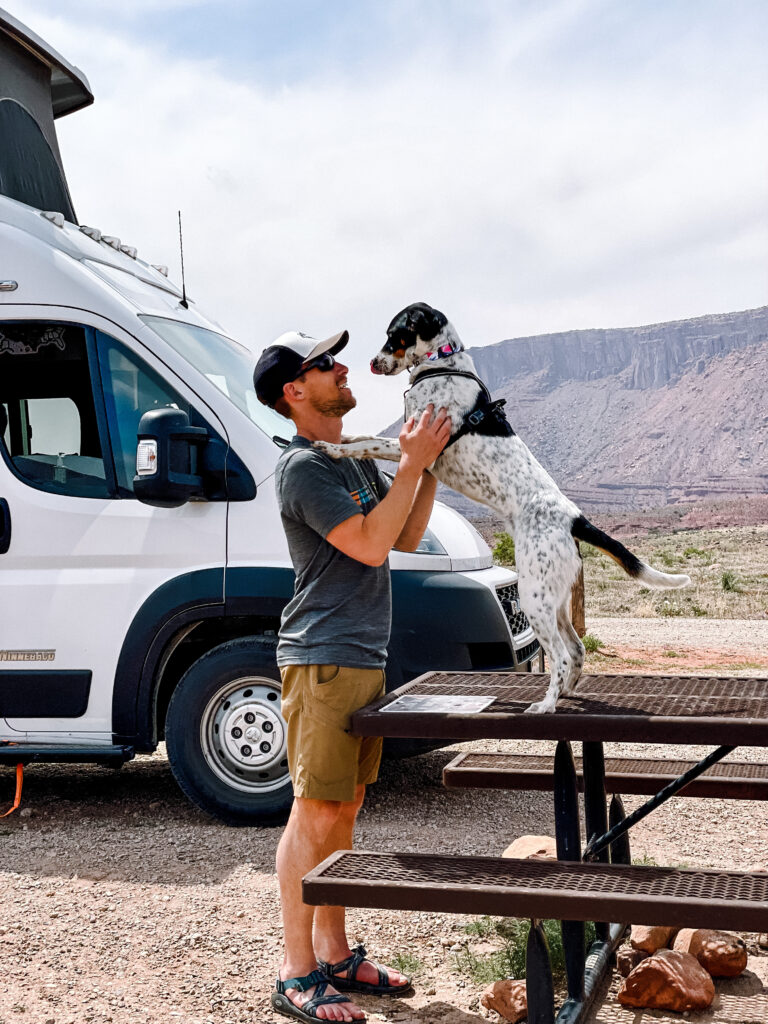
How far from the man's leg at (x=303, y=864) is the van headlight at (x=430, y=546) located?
2.23 metres

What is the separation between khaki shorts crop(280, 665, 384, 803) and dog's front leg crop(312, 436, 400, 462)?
0.60 meters

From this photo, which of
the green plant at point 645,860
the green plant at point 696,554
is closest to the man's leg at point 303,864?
the green plant at point 645,860

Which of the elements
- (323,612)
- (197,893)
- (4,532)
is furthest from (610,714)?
(4,532)

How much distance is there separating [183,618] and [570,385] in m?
145

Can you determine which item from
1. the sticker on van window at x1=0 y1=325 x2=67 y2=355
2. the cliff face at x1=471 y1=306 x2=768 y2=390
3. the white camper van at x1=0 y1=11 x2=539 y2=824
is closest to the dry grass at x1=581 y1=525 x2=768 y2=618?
the white camper van at x1=0 y1=11 x2=539 y2=824

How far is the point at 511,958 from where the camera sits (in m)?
3.53

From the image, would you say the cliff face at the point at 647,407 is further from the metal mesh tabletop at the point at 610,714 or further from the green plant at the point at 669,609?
the metal mesh tabletop at the point at 610,714

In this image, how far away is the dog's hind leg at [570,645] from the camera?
300 cm

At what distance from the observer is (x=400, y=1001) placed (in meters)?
3.39

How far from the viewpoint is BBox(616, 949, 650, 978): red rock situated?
11.7 feet

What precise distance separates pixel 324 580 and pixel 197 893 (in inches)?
73.1

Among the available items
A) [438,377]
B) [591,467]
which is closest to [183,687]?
[438,377]

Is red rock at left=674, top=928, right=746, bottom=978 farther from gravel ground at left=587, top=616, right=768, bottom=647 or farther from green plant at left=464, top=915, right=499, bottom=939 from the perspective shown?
gravel ground at left=587, top=616, right=768, bottom=647

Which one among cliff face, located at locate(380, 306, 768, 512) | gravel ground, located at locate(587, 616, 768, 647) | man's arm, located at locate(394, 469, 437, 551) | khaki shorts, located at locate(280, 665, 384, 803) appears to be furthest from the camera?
cliff face, located at locate(380, 306, 768, 512)
